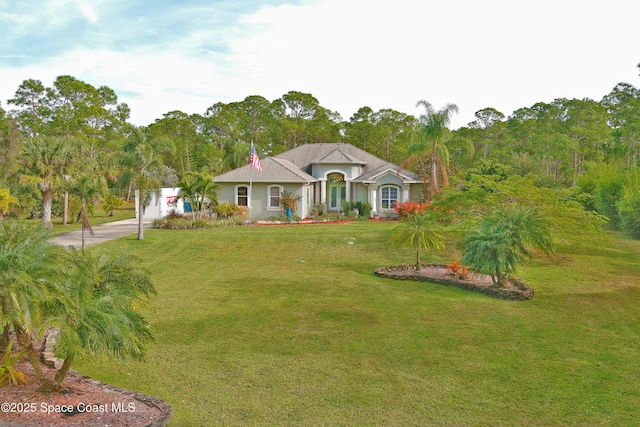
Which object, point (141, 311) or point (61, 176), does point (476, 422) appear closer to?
point (141, 311)

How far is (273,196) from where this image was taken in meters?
33.4

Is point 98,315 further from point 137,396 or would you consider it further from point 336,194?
point 336,194

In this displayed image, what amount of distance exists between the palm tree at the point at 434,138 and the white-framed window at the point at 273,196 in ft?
28.4

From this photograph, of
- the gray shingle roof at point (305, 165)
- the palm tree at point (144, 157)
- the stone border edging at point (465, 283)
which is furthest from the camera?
the gray shingle roof at point (305, 165)

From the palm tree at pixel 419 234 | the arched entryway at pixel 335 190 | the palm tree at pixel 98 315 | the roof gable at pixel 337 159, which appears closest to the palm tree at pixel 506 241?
the palm tree at pixel 419 234

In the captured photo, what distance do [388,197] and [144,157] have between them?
17.7 m

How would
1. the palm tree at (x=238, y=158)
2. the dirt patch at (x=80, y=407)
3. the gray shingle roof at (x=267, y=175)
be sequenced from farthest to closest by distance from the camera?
the palm tree at (x=238, y=158) → the gray shingle roof at (x=267, y=175) → the dirt patch at (x=80, y=407)

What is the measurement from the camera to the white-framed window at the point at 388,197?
34.8 metres

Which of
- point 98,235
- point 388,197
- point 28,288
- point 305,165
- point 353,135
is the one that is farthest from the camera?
point 353,135

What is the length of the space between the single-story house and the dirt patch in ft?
81.2

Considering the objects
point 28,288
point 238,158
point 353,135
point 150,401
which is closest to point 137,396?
point 150,401

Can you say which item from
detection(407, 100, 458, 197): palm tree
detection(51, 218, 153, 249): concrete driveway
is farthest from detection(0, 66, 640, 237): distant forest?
detection(51, 218, 153, 249): concrete driveway

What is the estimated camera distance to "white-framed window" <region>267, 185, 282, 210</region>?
109ft

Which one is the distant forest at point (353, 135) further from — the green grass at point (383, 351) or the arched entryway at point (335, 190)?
the green grass at point (383, 351)
